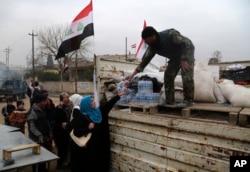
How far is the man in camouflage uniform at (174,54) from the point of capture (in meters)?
3.26

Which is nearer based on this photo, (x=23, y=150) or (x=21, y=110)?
(x=23, y=150)

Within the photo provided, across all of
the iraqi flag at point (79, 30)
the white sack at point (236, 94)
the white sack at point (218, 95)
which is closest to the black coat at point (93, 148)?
the iraqi flag at point (79, 30)

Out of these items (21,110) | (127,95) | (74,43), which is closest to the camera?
(127,95)

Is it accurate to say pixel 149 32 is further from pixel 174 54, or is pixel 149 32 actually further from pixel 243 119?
pixel 243 119

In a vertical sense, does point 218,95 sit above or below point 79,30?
below

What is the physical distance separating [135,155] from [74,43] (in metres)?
2.41

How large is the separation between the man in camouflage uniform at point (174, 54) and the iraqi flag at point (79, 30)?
134 centimetres

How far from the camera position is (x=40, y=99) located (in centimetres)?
421

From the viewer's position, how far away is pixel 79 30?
4441mm

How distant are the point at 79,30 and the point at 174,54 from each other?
1869mm

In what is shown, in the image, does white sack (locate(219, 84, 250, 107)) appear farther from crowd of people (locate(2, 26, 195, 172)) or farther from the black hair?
the black hair

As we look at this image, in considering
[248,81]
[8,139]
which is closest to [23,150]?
[8,139]

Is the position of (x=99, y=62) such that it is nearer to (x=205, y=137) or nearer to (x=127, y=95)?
(x=127, y=95)

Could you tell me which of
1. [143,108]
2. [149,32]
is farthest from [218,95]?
[149,32]
